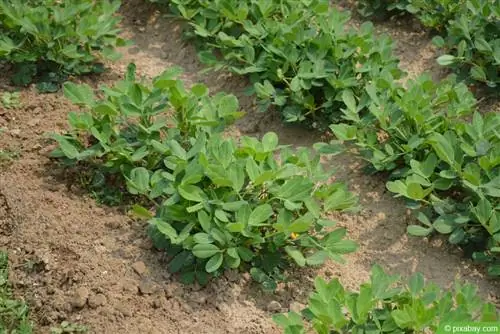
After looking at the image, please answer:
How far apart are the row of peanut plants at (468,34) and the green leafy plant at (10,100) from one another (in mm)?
2335

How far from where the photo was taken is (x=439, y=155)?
3646 mm

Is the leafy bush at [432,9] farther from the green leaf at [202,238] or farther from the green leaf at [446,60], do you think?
the green leaf at [202,238]

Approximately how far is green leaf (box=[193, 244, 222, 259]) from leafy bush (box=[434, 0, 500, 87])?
1.92 metres

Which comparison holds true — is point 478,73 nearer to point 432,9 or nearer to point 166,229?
point 432,9

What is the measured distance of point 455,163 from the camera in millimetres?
3617

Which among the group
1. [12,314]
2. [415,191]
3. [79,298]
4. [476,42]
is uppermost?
[476,42]

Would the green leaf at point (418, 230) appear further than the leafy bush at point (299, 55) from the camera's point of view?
No

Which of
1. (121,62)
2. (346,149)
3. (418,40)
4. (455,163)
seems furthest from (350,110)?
(121,62)

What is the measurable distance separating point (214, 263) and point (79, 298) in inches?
22.8

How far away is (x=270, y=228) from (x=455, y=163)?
92cm

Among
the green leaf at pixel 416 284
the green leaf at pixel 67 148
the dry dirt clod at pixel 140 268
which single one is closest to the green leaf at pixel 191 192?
the dry dirt clod at pixel 140 268

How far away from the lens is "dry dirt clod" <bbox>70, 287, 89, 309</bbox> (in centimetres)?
324

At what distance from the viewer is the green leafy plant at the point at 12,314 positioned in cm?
323

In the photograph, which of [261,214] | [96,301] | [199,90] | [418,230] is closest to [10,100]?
[199,90]
